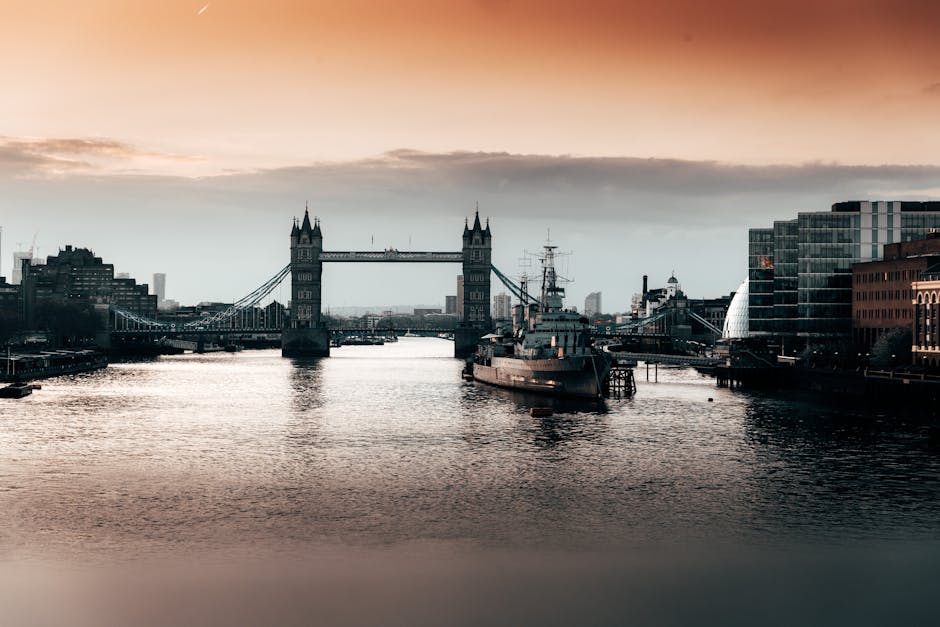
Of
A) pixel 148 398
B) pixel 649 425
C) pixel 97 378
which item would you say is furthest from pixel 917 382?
pixel 97 378

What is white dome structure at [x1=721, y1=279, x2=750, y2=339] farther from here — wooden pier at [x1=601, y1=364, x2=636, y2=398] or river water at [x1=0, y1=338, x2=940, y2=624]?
river water at [x1=0, y1=338, x2=940, y2=624]

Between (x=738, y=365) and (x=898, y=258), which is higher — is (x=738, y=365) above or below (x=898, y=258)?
below

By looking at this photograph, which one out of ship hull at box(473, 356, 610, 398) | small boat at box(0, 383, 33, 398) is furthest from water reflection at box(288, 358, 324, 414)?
small boat at box(0, 383, 33, 398)

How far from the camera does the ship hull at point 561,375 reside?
9031 centimetres

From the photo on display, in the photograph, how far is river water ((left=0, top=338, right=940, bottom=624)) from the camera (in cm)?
2898

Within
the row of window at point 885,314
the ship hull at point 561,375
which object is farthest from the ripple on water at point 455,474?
the row of window at point 885,314

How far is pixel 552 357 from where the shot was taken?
95.6 m

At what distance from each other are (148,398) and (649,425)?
4921 centimetres

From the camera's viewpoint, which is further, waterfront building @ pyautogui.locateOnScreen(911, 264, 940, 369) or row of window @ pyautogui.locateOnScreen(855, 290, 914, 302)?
row of window @ pyautogui.locateOnScreen(855, 290, 914, 302)

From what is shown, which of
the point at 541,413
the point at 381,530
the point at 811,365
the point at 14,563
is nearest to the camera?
the point at 14,563

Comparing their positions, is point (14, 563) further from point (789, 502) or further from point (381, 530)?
point (789, 502)

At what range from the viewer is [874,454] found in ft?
179

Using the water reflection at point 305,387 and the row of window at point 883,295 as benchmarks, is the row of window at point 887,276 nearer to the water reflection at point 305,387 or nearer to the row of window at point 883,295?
the row of window at point 883,295

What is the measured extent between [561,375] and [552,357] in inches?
144
